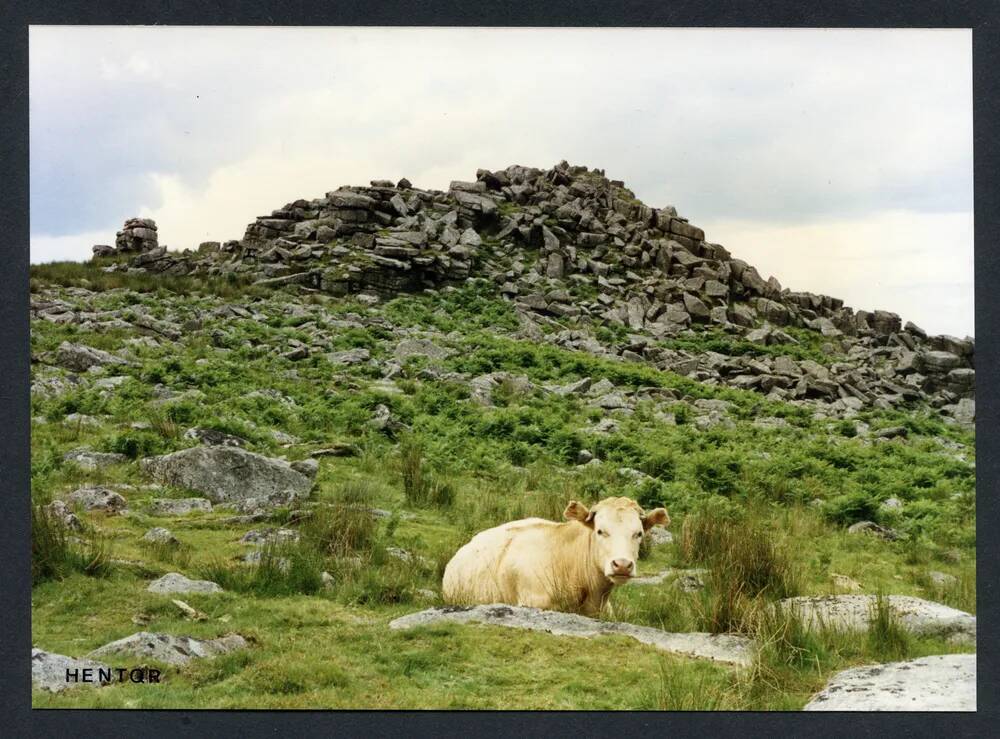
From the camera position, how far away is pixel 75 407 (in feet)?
36.4

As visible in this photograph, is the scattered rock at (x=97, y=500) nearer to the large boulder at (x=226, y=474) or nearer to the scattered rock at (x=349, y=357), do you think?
the large boulder at (x=226, y=474)

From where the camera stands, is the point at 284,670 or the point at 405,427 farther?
the point at 405,427

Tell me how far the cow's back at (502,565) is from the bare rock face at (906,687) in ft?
8.76

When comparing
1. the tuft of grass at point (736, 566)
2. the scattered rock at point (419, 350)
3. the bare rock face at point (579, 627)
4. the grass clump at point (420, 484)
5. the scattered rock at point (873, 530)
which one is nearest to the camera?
the bare rock face at point (579, 627)

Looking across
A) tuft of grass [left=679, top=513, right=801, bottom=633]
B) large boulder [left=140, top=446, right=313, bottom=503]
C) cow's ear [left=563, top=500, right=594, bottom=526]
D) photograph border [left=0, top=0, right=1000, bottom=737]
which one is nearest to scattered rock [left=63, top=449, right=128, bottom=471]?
large boulder [left=140, top=446, right=313, bottom=503]

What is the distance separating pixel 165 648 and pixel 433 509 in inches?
131

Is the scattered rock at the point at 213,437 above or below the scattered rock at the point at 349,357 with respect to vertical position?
below

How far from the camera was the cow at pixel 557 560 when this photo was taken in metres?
8.12

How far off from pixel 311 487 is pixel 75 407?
3.29 m

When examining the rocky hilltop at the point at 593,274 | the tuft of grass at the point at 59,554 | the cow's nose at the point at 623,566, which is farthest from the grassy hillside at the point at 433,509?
the rocky hilltop at the point at 593,274

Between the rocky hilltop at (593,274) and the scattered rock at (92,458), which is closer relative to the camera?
the scattered rock at (92,458)

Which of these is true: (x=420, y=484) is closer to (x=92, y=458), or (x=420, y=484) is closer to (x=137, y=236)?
(x=92, y=458)
